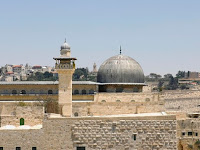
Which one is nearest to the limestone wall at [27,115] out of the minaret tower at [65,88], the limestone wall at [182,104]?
the minaret tower at [65,88]

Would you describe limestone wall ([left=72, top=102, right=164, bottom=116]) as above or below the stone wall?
above

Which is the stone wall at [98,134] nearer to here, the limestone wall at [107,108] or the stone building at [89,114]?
the stone building at [89,114]

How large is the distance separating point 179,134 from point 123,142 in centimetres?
583

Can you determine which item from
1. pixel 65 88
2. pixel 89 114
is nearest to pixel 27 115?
pixel 65 88

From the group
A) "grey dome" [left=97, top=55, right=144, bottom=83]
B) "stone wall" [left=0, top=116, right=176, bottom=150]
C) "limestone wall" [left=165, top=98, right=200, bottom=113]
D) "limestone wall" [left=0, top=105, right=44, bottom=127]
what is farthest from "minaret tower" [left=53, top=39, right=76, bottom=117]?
"limestone wall" [left=165, top=98, right=200, bottom=113]

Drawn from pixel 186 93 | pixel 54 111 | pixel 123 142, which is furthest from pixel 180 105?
pixel 123 142

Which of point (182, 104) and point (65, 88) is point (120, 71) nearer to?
point (65, 88)

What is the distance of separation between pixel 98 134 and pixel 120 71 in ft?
35.7

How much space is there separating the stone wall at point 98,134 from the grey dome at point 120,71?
1020 centimetres

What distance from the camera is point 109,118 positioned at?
73.7 ft

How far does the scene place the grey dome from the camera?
3256 centimetres

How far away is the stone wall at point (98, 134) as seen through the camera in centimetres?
2234

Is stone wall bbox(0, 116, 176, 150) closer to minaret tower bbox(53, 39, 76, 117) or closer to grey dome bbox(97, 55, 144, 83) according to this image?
minaret tower bbox(53, 39, 76, 117)

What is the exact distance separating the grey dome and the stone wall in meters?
10.2
